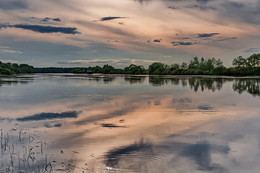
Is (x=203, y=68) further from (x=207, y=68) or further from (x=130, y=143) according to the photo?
(x=130, y=143)

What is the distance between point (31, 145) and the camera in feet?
→ 27.4

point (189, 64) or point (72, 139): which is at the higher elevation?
point (189, 64)

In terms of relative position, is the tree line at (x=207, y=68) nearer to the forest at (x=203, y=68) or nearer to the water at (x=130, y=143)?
the forest at (x=203, y=68)

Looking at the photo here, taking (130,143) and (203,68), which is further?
(203,68)

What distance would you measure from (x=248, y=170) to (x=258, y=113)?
9907mm

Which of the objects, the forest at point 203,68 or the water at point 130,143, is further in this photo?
the forest at point 203,68

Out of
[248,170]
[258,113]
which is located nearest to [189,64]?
[258,113]

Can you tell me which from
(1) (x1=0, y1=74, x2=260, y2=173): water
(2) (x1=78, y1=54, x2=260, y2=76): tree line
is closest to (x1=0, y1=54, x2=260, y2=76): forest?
(2) (x1=78, y1=54, x2=260, y2=76): tree line

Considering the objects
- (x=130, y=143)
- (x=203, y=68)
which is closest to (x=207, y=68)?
(x=203, y=68)

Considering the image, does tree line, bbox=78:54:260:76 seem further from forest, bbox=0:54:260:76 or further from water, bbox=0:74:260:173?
water, bbox=0:74:260:173

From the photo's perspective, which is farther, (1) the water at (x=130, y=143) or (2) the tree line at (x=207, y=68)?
(2) the tree line at (x=207, y=68)

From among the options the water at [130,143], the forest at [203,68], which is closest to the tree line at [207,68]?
the forest at [203,68]

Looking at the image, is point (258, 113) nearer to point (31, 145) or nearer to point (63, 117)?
point (63, 117)

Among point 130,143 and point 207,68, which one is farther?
point 207,68
